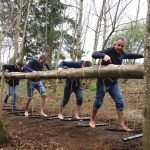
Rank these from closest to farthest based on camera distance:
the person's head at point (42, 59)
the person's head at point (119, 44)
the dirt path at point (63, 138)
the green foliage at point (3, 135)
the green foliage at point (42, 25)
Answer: the dirt path at point (63, 138), the green foliage at point (3, 135), the person's head at point (119, 44), the person's head at point (42, 59), the green foliage at point (42, 25)

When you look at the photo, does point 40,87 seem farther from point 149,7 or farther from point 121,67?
point 149,7

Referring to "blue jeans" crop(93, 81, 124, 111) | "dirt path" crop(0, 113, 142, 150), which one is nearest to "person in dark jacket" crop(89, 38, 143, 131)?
"blue jeans" crop(93, 81, 124, 111)

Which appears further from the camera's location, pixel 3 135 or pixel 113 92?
pixel 113 92

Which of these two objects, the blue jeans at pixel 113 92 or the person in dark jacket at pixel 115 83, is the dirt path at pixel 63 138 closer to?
the person in dark jacket at pixel 115 83

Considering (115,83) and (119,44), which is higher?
(119,44)

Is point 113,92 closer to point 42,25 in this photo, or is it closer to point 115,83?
point 115,83

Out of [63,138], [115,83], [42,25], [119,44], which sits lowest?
[63,138]

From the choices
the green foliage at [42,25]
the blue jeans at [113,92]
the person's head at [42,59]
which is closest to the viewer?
the blue jeans at [113,92]

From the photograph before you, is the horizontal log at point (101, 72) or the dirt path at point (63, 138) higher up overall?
the horizontal log at point (101, 72)

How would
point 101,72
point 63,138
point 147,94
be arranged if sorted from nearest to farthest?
point 147,94 → point 101,72 → point 63,138

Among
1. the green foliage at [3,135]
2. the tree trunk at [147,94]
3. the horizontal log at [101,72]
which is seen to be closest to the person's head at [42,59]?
the horizontal log at [101,72]

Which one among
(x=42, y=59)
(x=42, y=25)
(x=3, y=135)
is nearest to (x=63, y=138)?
(x=3, y=135)

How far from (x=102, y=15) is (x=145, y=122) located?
15130 mm

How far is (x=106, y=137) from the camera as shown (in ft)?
22.3
